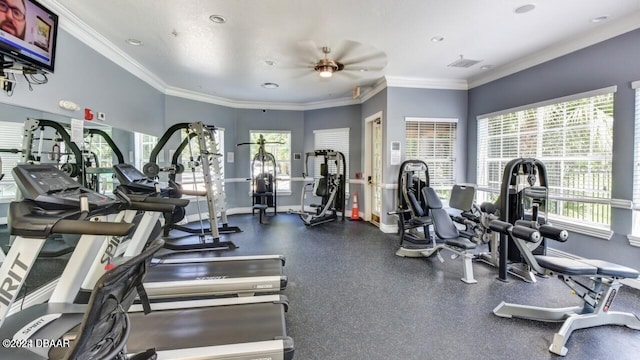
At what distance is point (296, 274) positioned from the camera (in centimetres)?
353

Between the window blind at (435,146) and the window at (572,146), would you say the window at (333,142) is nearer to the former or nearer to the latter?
the window blind at (435,146)

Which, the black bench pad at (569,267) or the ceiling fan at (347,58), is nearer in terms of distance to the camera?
the black bench pad at (569,267)

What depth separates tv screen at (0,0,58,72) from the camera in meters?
2.20

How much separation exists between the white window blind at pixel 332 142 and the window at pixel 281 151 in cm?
72

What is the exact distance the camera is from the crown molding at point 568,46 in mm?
3166

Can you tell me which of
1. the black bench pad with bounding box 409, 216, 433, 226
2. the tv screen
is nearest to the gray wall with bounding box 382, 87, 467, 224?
the black bench pad with bounding box 409, 216, 433, 226

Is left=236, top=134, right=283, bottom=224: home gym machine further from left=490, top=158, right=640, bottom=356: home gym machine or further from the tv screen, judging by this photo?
left=490, top=158, right=640, bottom=356: home gym machine

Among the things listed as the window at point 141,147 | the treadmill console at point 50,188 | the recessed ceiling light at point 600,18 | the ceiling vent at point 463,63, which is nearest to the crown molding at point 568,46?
the recessed ceiling light at point 600,18

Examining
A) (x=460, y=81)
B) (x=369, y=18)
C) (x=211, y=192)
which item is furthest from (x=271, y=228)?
(x=460, y=81)

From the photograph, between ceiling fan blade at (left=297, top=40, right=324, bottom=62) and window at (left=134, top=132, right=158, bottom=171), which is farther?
window at (left=134, top=132, right=158, bottom=171)

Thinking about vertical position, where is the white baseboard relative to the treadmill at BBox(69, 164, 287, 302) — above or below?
below

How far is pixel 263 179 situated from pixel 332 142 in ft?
6.48

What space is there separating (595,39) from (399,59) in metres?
2.27

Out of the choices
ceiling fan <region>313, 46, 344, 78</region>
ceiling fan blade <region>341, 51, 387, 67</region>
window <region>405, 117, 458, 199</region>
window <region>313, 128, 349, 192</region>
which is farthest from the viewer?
window <region>313, 128, 349, 192</region>
